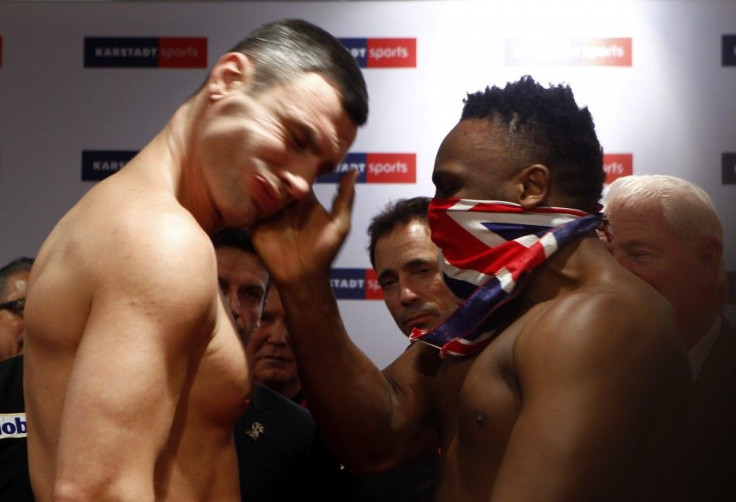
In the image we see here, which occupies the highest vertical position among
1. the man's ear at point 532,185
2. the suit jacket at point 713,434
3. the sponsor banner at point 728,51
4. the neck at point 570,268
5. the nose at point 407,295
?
the sponsor banner at point 728,51

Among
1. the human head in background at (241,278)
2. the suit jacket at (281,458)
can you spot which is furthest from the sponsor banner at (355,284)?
the suit jacket at (281,458)

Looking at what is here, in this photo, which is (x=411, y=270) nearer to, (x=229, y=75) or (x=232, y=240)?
(x=232, y=240)

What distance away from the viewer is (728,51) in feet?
10.2

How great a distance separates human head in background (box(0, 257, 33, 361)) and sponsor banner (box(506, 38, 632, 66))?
72.7 inches

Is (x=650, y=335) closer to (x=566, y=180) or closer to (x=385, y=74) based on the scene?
(x=566, y=180)

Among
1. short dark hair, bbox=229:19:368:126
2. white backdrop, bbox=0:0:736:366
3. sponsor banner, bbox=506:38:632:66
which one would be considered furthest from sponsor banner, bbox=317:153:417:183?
short dark hair, bbox=229:19:368:126

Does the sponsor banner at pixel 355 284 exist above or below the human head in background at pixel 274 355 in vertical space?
above

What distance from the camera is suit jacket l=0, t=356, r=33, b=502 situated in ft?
7.93

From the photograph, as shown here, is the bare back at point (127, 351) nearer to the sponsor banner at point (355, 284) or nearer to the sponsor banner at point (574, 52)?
the sponsor banner at point (355, 284)

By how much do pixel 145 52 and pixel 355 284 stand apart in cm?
113

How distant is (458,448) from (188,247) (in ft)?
2.49

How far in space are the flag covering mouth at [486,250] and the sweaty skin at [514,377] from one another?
30mm

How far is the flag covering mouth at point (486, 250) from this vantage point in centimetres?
175

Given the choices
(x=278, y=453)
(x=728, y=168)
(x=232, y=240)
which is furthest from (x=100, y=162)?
(x=728, y=168)
